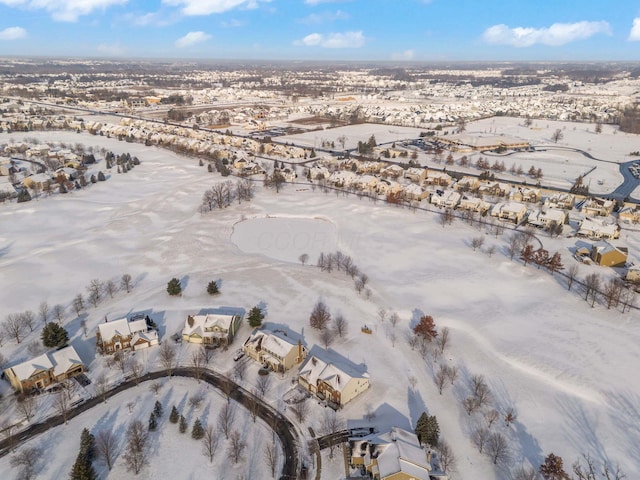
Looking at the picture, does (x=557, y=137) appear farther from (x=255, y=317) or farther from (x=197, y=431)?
(x=197, y=431)

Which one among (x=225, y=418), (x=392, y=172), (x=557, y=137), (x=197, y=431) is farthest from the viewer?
(x=557, y=137)

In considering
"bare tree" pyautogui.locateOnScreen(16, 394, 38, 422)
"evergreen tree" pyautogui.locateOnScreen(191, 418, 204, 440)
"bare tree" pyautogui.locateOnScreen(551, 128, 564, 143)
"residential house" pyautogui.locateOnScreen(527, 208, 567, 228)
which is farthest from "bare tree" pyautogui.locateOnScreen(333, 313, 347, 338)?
"bare tree" pyautogui.locateOnScreen(551, 128, 564, 143)

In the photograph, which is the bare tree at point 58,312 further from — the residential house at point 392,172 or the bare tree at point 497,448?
the residential house at point 392,172

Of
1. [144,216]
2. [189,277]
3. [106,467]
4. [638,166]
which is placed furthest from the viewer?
[638,166]

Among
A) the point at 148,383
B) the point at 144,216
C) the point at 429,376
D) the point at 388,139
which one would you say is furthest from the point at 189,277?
the point at 388,139

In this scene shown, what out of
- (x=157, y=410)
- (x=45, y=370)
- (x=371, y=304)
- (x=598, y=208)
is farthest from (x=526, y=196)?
(x=45, y=370)

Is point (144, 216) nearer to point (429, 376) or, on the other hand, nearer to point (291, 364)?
point (291, 364)
